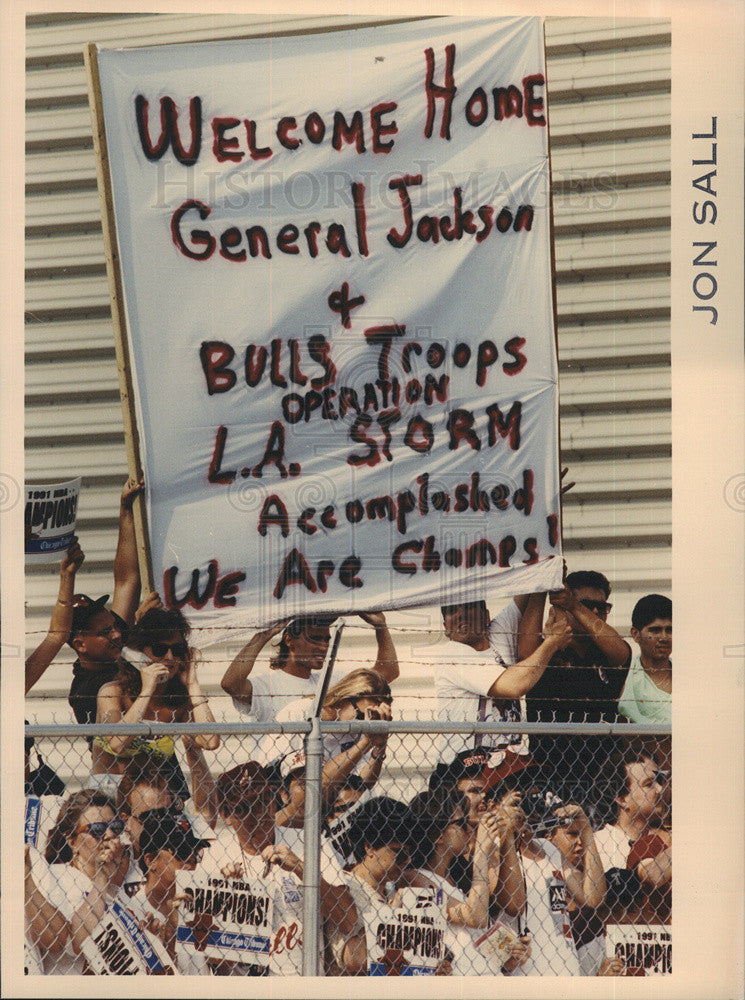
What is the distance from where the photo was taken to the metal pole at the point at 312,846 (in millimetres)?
3676

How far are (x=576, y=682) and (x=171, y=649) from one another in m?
1.59

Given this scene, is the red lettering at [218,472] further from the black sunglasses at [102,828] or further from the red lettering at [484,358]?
the black sunglasses at [102,828]

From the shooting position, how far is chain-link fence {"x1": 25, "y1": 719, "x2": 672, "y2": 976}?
13.3ft

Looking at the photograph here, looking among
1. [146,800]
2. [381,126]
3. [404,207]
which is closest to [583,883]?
[146,800]

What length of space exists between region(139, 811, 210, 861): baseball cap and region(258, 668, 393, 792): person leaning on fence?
389 mm

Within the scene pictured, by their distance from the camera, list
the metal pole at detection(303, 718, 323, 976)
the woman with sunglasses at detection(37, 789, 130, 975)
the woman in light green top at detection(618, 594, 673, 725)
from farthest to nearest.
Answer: the woman in light green top at detection(618, 594, 673, 725) < the woman with sunglasses at detection(37, 789, 130, 975) < the metal pole at detection(303, 718, 323, 976)

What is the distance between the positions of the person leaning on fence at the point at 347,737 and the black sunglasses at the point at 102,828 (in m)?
0.59

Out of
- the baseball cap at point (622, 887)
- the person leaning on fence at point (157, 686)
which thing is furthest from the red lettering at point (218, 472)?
Result: the baseball cap at point (622, 887)

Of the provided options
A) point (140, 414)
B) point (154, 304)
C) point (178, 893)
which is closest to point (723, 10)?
point (154, 304)

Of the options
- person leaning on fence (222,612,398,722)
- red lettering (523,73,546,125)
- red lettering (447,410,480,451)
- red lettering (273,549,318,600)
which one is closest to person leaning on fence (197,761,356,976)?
person leaning on fence (222,612,398,722)

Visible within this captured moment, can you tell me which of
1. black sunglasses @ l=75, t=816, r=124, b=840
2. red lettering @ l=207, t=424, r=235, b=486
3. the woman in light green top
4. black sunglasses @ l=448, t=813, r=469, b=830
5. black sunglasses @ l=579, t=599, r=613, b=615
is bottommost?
black sunglasses @ l=448, t=813, r=469, b=830

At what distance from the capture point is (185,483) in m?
4.18

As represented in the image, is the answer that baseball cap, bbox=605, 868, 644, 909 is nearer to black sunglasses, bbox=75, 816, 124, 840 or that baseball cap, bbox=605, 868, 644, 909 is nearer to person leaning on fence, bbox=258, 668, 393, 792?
person leaning on fence, bbox=258, 668, 393, 792

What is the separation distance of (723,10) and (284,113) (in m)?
1.76
